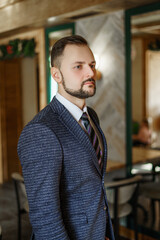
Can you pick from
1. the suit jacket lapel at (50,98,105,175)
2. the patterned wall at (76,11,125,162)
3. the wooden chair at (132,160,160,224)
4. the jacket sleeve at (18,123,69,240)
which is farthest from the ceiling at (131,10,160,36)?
the jacket sleeve at (18,123,69,240)

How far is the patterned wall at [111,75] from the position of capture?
3.96 metres

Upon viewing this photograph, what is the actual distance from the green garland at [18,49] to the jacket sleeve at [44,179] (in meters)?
4.29

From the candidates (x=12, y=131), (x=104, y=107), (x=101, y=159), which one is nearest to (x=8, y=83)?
(x=12, y=131)

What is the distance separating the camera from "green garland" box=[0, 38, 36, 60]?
17.4ft

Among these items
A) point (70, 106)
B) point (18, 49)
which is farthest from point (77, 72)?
point (18, 49)

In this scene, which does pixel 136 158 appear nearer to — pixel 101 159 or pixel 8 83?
pixel 101 159

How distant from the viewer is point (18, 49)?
5676 millimetres

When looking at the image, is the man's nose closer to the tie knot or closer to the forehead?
the forehead

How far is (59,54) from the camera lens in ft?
4.43

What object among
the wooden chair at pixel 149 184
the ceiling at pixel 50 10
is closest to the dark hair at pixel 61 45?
the ceiling at pixel 50 10

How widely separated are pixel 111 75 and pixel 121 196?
5.73 ft

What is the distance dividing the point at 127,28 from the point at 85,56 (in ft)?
9.02

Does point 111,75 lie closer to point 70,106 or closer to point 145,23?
point 70,106

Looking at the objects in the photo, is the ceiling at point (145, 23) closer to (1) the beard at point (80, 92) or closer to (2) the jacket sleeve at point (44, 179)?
(1) the beard at point (80, 92)
